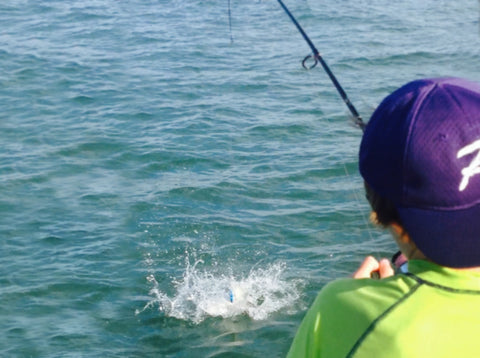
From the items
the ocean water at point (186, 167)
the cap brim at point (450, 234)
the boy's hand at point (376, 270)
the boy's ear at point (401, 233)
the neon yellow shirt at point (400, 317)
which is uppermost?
the cap brim at point (450, 234)

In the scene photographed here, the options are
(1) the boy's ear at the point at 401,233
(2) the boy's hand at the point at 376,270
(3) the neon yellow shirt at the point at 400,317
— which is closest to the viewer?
(3) the neon yellow shirt at the point at 400,317

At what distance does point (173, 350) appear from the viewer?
20.2ft

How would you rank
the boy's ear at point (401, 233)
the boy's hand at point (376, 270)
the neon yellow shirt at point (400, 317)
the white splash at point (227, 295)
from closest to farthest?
the neon yellow shirt at point (400, 317)
the boy's ear at point (401, 233)
the boy's hand at point (376, 270)
the white splash at point (227, 295)

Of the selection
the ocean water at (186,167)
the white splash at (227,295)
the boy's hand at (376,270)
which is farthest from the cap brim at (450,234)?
the white splash at (227,295)

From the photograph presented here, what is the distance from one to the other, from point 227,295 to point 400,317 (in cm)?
543

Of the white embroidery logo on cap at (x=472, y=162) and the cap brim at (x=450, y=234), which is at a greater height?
the white embroidery logo on cap at (x=472, y=162)

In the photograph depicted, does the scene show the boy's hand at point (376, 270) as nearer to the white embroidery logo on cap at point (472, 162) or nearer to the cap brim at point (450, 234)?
the cap brim at point (450, 234)

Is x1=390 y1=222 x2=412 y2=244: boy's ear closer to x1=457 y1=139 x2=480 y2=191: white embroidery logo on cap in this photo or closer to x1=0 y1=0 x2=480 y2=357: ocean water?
x1=457 y1=139 x2=480 y2=191: white embroidery logo on cap

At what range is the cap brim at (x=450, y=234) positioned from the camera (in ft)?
4.78

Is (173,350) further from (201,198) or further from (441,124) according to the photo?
(441,124)

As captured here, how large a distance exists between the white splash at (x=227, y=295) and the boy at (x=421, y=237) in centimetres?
510

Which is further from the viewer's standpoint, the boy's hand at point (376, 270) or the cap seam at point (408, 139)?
the boy's hand at point (376, 270)

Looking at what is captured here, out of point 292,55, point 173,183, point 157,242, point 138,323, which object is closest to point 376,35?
point 292,55

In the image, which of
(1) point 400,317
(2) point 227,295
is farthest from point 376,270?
(2) point 227,295
